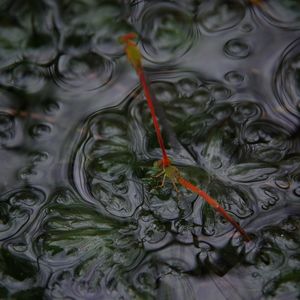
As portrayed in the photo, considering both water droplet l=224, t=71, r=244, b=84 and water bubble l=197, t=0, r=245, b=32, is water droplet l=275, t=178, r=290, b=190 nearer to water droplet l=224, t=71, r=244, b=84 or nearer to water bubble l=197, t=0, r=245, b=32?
water droplet l=224, t=71, r=244, b=84

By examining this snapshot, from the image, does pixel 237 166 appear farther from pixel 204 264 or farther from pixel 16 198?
pixel 16 198

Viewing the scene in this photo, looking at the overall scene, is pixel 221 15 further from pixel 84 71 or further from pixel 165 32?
pixel 84 71

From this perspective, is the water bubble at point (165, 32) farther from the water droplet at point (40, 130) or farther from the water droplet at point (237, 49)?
the water droplet at point (40, 130)

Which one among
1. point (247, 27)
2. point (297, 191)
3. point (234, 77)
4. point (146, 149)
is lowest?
point (297, 191)

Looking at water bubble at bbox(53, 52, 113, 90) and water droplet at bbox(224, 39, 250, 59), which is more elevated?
water bubble at bbox(53, 52, 113, 90)

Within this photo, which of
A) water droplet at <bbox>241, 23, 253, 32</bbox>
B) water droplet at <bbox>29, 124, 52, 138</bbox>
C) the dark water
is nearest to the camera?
the dark water

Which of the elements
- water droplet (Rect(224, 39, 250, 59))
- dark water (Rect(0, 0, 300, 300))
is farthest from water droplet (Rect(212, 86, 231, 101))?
water droplet (Rect(224, 39, 250, 59))

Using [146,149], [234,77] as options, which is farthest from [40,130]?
[234,77]

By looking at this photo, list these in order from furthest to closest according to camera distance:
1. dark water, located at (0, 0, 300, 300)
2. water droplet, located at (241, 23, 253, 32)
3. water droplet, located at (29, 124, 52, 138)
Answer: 1. water droplet, located at (241, 23, 253, 32)
2. water droplet, located at (29, 124, 52, 138)
3. dark water, located at (0, 0, 300, 300)

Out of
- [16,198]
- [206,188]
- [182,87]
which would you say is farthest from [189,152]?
[16,198]
